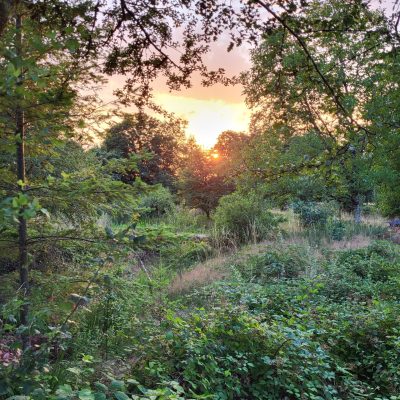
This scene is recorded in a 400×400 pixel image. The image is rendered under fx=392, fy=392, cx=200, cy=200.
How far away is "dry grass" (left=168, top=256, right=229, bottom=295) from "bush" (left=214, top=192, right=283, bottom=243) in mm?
2922

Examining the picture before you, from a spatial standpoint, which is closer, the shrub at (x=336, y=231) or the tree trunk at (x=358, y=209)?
the shrub at (x=336, y=231)

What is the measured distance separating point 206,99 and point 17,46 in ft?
4.91

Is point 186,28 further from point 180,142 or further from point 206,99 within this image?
point 180,142

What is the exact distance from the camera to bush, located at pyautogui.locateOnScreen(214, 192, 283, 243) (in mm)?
11523

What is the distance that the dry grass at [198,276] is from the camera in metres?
7.08

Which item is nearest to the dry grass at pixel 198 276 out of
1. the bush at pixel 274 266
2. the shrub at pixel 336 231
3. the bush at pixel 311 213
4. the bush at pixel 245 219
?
the bush at pixel 274 266

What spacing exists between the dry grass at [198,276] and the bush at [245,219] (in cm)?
292

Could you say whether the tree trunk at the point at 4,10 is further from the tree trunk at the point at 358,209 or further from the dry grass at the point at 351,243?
the tree trunk at the point at 358,209

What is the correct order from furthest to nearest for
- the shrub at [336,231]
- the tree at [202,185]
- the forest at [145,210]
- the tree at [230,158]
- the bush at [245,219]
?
1. the tree at [202,185]
2. the tree at [230,158]
3. the shrub at [336,231]
4. the bush at [245,219]
5. the forest at [145,210]

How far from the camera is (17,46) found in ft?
7.10

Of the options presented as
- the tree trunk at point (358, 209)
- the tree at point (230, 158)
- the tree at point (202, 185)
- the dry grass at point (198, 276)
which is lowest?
the dry grass at point (198, 276)

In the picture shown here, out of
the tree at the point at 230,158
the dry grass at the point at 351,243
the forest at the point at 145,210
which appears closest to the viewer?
the forest at the point at 145,210

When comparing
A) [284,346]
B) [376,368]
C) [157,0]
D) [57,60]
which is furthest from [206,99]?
[376,368]

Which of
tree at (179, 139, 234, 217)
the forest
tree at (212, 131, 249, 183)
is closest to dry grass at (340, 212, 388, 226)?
tree at (212, 131, 249, 183)
